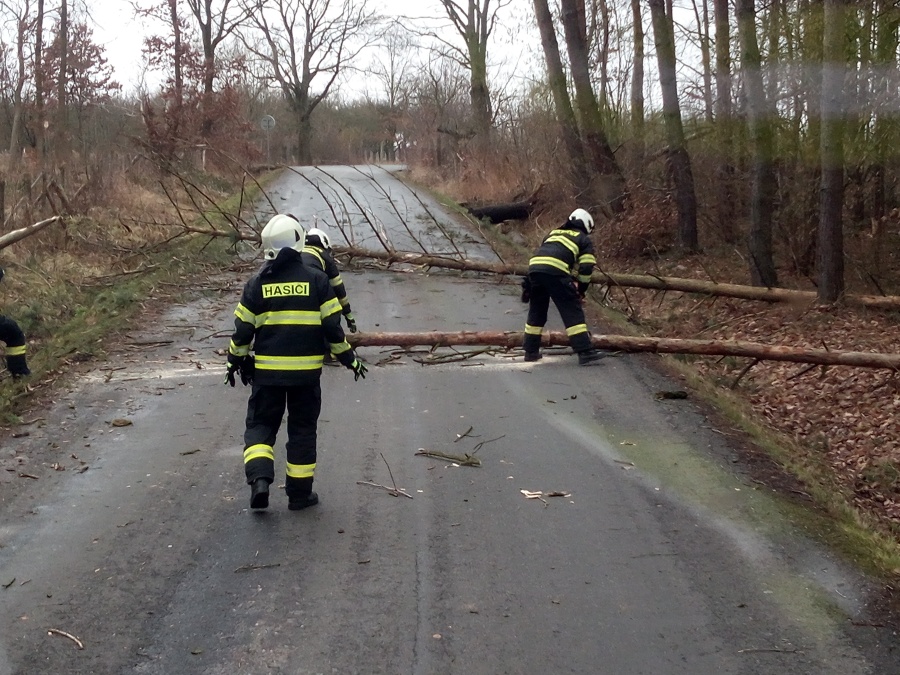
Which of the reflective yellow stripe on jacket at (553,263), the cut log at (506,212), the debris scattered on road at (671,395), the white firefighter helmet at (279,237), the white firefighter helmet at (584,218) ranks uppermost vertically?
the cut log at (506,212)

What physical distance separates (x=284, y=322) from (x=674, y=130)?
35.1 ft

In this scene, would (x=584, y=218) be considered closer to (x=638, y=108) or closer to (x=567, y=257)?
(x=567, y=257)

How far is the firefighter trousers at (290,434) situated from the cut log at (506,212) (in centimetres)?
1350

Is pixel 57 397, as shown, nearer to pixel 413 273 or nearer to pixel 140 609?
pixel 140 609

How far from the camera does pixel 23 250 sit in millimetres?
12156

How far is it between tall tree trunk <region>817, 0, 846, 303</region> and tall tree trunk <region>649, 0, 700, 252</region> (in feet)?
12.6

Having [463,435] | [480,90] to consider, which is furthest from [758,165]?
[480,90]

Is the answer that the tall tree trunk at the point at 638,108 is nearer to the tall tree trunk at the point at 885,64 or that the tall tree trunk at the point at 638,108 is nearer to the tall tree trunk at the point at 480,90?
the tall tree trunk at the point at 885,64

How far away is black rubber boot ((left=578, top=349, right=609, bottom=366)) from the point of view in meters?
8.65

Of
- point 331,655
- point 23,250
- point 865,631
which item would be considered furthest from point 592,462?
point 23,250

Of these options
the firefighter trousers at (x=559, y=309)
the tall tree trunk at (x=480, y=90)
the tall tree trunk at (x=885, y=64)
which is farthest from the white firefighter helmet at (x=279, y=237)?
the tall tree trunk at (x=480, y=90)

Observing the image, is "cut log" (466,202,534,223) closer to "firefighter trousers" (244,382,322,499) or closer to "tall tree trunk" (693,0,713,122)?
"tall tree trunk" (693,0,713,122)

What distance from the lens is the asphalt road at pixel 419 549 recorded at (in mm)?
3645

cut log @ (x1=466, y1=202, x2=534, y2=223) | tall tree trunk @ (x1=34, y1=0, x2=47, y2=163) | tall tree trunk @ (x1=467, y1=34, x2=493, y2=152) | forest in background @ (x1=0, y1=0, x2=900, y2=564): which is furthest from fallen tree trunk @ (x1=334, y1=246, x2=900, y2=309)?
tall tree trunk @ (x1=34, y1=0, x2=47, y2=163)
